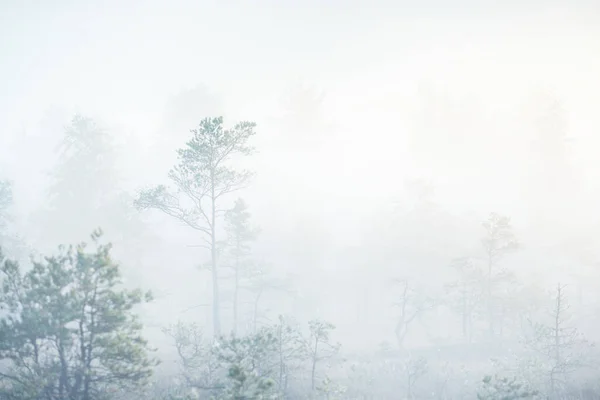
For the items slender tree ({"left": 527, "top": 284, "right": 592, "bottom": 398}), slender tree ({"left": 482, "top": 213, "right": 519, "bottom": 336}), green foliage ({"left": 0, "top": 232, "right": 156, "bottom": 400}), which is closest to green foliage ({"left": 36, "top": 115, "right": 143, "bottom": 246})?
green foliage ({"left": 0, "top": 232, "right": 156, "bottom": 400})

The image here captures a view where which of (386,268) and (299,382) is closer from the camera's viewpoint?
(299,382)

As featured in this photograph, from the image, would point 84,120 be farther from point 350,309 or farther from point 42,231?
point 350,309

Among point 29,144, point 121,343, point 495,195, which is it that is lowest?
point 121,343

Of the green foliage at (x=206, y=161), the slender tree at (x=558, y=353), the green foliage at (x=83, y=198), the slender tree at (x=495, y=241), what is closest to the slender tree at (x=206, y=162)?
the green foliage at (x=206, y=161)

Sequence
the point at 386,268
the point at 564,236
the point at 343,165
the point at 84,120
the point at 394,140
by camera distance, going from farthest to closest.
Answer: the point at 394,140, the point at 343,165, the point at 564,236, the point at 386,268, the point at 84,120

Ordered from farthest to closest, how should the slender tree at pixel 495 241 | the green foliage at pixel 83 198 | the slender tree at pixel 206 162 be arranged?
the green foliage at pixel 83 198
the slender tree at pixel 495 241
the slender tree at pixel 206 162

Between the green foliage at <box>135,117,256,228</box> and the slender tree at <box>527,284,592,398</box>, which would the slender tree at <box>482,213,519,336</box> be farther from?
the green foliage at <box>135,117,256,228</box>

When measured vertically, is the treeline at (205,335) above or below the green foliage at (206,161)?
below

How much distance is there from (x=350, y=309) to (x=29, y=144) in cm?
7672

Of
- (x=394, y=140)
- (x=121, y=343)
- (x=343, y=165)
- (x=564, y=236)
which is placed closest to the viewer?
(x=121, y=343)

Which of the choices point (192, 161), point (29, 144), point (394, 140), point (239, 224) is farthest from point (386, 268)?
point (29, 144)

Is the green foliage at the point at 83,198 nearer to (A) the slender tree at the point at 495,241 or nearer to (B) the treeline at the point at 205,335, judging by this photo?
(B) the treeline at the point at 205,335

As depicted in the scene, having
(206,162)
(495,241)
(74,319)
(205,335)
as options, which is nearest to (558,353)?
(495,241)

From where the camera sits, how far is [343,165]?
78.9m
